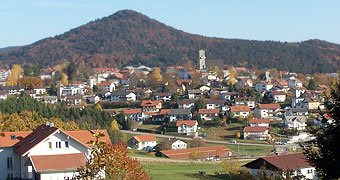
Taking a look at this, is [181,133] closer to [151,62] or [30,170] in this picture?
[30,170]

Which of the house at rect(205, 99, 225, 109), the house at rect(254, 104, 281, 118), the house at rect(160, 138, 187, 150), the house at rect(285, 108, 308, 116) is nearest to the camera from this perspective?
the house at rect(160, 138, 187, 150)

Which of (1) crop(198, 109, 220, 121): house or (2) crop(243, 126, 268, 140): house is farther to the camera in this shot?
(1) crop(198, 109, 220, 121): house

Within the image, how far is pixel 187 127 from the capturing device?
4809 cm

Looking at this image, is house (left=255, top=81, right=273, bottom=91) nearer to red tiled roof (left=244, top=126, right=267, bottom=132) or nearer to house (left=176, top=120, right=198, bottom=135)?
house (left=176, top=120, right=198, bottom=135)

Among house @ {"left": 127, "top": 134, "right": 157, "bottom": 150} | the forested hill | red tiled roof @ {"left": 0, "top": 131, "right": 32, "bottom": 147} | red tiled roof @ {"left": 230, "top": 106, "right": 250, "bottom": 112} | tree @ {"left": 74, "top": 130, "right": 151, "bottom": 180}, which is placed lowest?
house @ {"left": 127, "top": 134, "right": 157, "bottom": 150}

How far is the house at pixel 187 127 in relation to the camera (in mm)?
48000

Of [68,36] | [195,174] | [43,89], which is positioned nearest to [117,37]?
[68,36]

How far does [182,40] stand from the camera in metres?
164

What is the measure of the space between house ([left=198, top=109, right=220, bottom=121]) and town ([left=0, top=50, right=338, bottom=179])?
0.19 ft

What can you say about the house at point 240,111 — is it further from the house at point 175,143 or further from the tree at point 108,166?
the tree at point 108,166

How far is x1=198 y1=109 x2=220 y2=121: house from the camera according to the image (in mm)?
52188

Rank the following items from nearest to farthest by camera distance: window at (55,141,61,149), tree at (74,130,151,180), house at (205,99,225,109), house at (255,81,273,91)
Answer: tree at (74,130,151,180)
window at (55,141,61,149)
house at (205,99,225,109)
house at (255,81,273,91)

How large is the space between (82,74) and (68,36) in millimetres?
89854

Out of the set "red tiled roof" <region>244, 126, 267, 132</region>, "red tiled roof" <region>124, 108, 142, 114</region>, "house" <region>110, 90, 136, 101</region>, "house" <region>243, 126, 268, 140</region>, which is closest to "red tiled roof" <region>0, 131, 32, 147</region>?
"house" <region>243, 126, 268, 140</region>
